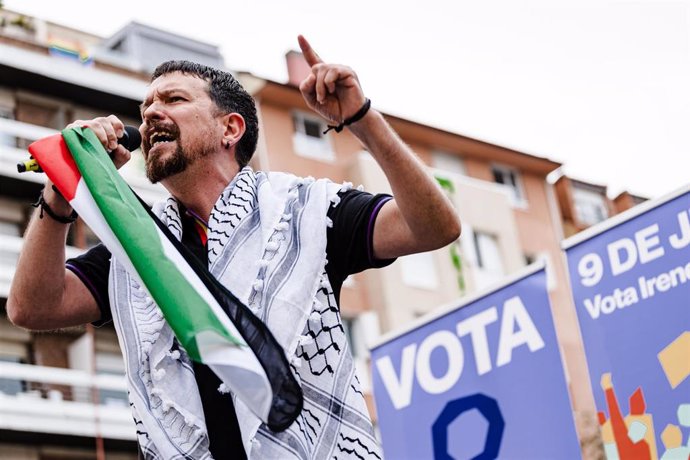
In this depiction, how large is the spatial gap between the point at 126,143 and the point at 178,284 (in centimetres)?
78

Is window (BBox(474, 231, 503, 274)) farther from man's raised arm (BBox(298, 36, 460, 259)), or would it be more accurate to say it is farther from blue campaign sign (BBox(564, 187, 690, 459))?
man's raised arm (BBox(298, 36, 460, 259))

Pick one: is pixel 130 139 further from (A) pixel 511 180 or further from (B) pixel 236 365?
(A) pixel 511 180

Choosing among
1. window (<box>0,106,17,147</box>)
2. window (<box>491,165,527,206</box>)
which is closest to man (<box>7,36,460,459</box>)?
window (<box>0,106,17,147</box>)

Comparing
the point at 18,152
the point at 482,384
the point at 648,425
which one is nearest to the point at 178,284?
the point at 648,425

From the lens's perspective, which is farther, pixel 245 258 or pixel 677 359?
pixel 677 359

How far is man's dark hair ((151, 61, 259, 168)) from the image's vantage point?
361 centimetres

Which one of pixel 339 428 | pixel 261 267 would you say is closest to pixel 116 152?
pixel 261 267

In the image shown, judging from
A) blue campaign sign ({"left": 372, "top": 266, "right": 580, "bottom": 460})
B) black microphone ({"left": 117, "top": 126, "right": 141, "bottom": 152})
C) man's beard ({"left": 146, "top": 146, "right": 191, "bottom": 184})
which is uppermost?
blue campaign sign ({"left": 372, "top": 266, "right": 580, "bottom": 460})

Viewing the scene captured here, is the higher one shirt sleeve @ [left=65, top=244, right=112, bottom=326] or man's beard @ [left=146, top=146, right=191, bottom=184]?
man's beard @ [left=146, top=146, right=191, bottom=184]

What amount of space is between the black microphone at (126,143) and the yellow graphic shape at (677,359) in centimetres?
354

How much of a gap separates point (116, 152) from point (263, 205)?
376 mm

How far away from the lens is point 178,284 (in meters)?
2.62

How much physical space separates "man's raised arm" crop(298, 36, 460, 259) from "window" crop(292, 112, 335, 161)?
27.1 m

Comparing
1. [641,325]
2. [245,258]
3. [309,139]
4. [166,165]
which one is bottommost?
[245,258]
